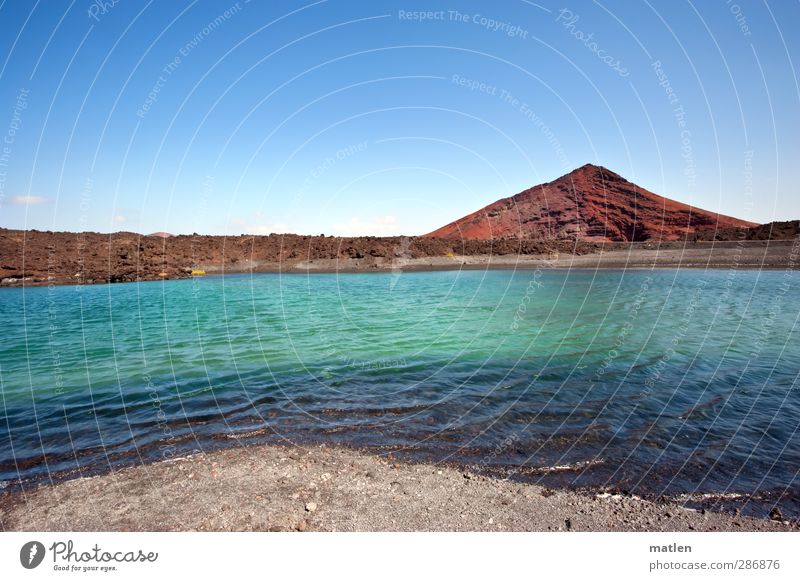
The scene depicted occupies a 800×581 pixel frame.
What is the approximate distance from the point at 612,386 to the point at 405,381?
5675 mm

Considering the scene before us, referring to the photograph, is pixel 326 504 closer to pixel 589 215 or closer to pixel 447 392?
pixel 447 392

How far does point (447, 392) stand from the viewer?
1118cm

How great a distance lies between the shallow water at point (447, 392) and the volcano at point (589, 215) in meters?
65.8

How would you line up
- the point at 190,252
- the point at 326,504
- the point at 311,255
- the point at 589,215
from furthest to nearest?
1. the point at 589,215
2. the point at 190,252
3. the point at 311,255
4. the point at 326,504

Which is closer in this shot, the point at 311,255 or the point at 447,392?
the point at 447,392

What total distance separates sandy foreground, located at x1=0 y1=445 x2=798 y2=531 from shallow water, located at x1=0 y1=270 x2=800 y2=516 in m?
0.64

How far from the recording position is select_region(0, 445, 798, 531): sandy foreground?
5336 mm

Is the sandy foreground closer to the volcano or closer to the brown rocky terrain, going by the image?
the brown rocky terrain

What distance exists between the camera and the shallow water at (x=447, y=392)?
736 cm

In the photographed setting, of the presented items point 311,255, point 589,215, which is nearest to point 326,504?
point 311,255

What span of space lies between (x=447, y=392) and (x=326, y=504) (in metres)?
5.90

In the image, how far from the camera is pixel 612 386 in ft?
37.5

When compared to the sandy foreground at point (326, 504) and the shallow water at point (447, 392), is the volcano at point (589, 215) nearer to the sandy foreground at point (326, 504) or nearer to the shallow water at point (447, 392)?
the shallow water at point (447, 392)
